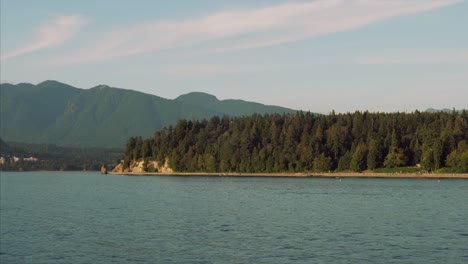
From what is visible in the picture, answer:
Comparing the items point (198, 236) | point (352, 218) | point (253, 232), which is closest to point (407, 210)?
point (352, 218)

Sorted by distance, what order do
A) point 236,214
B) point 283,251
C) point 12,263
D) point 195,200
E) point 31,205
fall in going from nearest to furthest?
point 12,263 < point 283,251 < point 236,214 < point 31,205 < point 195,200

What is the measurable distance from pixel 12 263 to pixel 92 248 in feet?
30.0

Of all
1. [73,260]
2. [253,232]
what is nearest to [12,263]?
[73,260]

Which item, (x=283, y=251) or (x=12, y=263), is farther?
(x=283, y=251)

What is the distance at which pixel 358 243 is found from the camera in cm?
6406

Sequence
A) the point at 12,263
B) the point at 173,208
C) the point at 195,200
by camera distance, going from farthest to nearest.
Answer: the point at 195,200 → the point at 173,208 → the point at 12,263

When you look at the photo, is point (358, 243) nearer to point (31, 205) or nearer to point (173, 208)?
point (173, 208)

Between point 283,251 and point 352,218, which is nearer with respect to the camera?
point 283,251

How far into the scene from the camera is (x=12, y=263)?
182 feet

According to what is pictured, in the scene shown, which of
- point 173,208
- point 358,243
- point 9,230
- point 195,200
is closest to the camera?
point 358,243

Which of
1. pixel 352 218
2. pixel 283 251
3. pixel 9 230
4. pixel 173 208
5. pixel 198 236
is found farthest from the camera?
pixel 173 208

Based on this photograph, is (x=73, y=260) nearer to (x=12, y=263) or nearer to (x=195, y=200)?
(x=12, y=263)

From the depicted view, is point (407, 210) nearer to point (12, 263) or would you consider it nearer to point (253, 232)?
point (253, 232)

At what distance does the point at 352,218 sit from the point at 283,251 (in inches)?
1166
